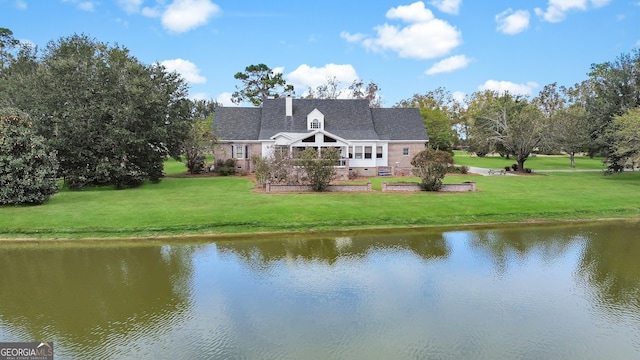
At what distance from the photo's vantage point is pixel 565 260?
13.6m

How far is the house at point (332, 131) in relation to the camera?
37562 millimetres

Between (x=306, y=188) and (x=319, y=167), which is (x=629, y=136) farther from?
(x=306, y=188)

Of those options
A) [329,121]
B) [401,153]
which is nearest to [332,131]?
[329,121]

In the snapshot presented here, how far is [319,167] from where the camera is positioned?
24938mm

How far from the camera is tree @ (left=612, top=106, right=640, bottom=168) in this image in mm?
28927

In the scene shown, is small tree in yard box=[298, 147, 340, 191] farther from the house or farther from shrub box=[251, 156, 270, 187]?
the house

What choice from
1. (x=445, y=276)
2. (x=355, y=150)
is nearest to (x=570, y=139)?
(x=355, y=150)

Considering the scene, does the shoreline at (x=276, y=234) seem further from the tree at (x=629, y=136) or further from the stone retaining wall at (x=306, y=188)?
the tree at (x=629, y=136)

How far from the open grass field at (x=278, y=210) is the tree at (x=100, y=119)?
200 centimetres

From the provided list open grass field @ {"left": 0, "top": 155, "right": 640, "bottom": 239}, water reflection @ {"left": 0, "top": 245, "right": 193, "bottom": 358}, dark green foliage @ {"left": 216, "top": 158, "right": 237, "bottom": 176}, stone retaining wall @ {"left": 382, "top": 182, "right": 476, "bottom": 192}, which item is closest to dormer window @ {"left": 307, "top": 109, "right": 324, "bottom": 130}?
dark green foliage @ {"left": 216, "top": 158, "right": 237, "bottom": 176}

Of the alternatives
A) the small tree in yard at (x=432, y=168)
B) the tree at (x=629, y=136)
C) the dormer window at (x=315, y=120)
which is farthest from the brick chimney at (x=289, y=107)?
the tree at (x=629, y=136)

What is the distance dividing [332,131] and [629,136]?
23392mm

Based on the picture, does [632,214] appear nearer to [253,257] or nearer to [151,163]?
[253,257]

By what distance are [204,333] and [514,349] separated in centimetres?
603
